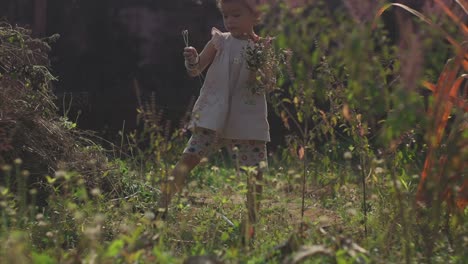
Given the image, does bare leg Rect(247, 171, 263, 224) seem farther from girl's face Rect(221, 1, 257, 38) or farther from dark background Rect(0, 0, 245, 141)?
dark background Rect(0, 0, 245, 141)

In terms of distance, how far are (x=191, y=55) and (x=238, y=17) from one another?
302 mm

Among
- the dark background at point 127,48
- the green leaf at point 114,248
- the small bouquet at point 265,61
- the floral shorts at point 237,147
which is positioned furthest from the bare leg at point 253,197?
the dark background at point 127,48

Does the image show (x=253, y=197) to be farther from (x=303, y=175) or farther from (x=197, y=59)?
(x=197, y=59)

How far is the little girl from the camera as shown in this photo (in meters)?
3.98

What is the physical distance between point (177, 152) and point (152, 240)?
8.85 feet

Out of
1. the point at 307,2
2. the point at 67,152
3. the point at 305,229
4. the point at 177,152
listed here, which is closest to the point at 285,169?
the point at 177,152

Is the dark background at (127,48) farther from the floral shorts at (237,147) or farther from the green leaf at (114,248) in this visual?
the green leaf at (114,248)

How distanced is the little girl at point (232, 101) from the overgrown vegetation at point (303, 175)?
0.23 meters

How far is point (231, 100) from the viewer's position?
403cm

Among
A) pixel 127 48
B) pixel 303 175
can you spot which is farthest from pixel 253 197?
pixel 127 48

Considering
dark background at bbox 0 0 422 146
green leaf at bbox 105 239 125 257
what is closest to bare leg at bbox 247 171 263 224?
green leaf at bbox 105 239 125 257

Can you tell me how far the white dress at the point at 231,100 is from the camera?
13.0ft

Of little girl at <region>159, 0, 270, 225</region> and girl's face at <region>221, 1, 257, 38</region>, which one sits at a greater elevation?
girl's face at <region>221, 1, 257, 38</region>

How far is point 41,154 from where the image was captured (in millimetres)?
4086
